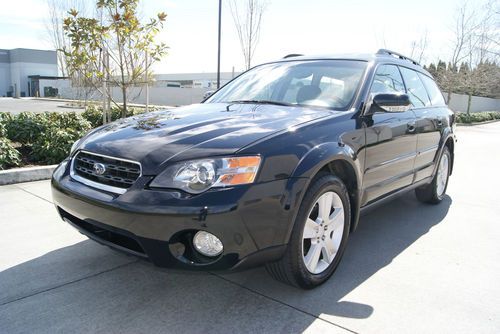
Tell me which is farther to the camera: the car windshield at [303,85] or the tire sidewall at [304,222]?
the car windshield at [303,85]

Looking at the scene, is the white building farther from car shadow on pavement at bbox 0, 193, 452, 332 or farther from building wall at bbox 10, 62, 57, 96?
car shadow on pavement at bbox 0, 193, 452, 332

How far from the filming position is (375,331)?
2.43 m

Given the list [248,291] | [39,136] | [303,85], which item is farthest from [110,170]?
[39,136]

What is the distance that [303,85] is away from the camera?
3.66 meters

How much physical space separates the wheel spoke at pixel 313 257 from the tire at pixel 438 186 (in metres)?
2.75

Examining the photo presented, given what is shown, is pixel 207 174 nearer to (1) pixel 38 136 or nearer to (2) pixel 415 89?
(2) pixel 415 89

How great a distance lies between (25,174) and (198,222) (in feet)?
14.3

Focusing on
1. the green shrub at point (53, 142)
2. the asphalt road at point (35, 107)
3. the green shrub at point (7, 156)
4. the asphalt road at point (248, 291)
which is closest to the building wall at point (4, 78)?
the asphalt road at point (35, 107)

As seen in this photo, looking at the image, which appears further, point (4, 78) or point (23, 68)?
point (4, 78)

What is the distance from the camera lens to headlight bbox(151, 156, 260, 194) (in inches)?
89.3

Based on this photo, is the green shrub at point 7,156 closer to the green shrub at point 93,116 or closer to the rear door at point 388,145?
the green shrub at point 93,116

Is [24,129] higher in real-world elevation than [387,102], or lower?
lower

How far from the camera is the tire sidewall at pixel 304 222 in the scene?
2.52 metres

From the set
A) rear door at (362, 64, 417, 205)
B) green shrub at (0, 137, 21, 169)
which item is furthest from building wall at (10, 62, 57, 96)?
rear door at (362, 64, 417, 205)
